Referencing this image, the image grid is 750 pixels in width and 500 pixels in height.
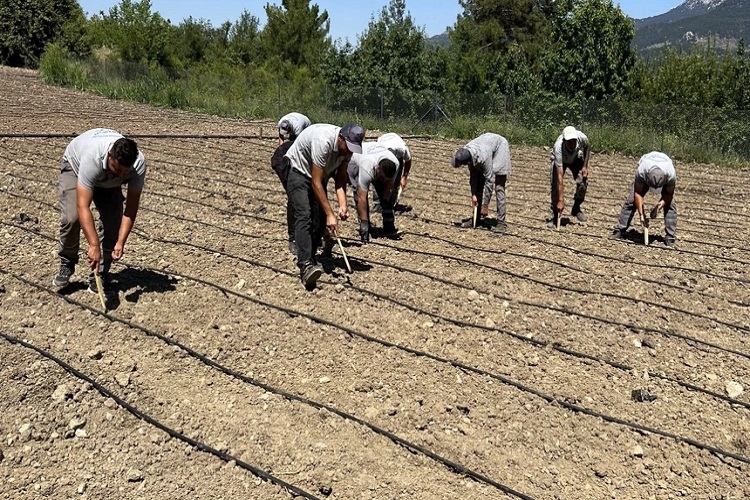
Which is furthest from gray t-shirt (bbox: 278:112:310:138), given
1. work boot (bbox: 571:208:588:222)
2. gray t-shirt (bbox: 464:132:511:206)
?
work boot (bbox: 571:208:588:222)

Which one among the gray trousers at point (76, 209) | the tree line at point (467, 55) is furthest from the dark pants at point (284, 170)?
the tree line at point (467, 55)

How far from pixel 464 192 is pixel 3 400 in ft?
20.5

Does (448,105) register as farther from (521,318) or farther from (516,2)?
(516,2)

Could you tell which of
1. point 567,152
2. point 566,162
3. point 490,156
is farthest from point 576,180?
point 490,156

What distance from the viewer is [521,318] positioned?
466 cm

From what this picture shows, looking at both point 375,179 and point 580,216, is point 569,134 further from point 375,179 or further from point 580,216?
point 375,179

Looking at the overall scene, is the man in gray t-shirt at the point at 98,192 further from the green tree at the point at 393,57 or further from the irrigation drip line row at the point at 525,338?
the green tree at the point at 393,57

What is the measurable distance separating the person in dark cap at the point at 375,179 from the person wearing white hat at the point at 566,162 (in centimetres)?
162

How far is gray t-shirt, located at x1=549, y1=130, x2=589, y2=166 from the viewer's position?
6711mm

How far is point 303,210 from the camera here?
15.7 feet

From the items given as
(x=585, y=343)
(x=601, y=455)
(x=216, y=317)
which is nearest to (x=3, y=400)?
(x=216, y=317)

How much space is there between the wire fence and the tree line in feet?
2.27

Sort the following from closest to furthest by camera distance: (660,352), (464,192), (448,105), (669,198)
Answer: (660,352) → (669,198) → (464,192) → (448,105)

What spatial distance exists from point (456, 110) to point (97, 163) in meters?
14.7
